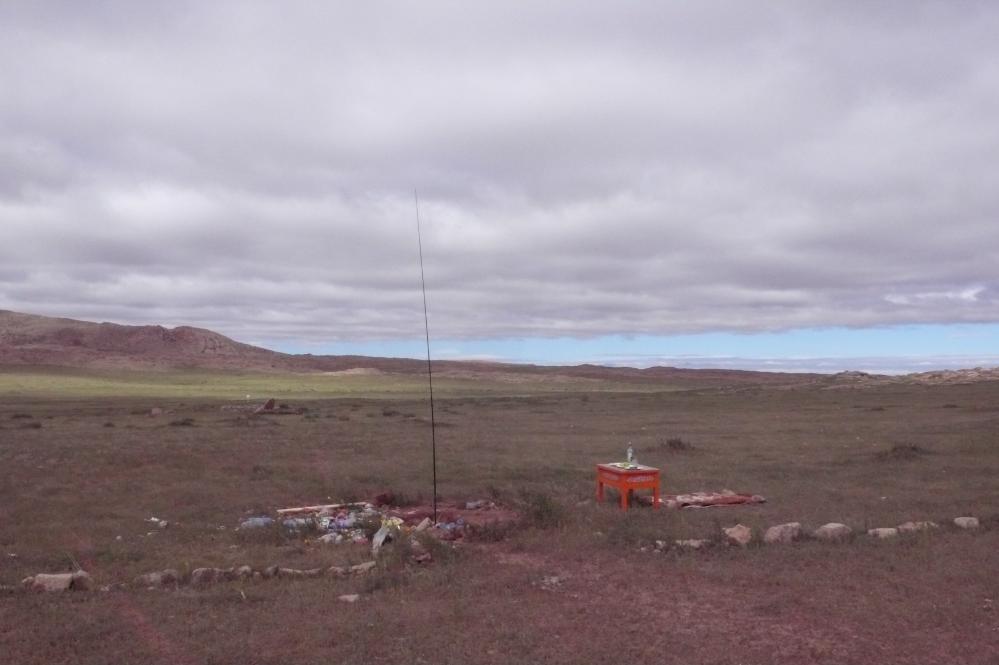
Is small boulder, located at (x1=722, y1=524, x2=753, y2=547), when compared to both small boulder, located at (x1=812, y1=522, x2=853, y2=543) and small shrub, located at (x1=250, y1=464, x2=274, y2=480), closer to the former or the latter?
small boulder, located at (x1=812, y1=522, x2=853, y2=543)

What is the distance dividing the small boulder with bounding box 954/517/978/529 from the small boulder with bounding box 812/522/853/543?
1860 millimetres

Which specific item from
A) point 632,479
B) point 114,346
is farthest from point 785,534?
point 114,346

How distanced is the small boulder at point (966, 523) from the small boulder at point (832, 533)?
186cm

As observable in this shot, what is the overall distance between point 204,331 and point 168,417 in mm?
148900

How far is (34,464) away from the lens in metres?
18.6

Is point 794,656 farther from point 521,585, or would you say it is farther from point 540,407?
point 540,407

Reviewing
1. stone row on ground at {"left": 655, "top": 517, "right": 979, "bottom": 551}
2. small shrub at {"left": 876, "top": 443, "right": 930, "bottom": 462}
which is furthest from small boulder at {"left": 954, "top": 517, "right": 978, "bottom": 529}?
small shrub at {"left": 876, "top": 443, "right": 930, "bottom": 462}

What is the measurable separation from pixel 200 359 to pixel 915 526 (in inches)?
6009

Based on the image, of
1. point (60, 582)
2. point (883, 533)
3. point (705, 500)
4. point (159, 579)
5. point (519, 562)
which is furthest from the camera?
point (705, 500)

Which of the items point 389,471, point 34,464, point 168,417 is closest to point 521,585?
point 389,471

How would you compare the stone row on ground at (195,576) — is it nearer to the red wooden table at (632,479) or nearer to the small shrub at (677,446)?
the red wooden table at (632,479)

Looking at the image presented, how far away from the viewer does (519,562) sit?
10.2 meters

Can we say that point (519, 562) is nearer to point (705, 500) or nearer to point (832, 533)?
point (832, 533)

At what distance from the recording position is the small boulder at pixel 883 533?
36.2 ft
